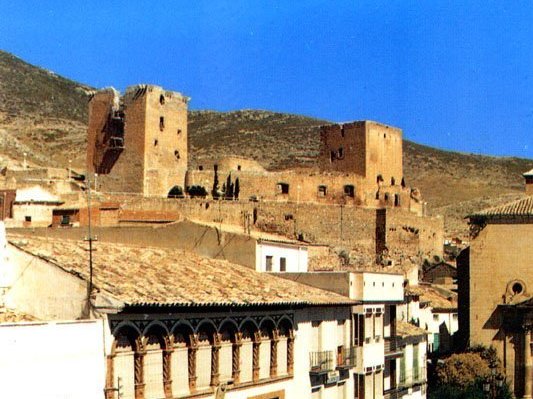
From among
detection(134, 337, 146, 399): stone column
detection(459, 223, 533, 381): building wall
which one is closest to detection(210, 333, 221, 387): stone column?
detection(134, 337, 146, 399): stone column

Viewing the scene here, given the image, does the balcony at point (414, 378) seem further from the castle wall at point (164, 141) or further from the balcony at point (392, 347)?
the castle wall at point (164, 141)

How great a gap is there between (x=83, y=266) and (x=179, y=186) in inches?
1598

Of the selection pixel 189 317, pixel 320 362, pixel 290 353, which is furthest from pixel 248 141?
pixel 189 317

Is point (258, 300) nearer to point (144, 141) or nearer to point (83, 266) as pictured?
point (83, 266)

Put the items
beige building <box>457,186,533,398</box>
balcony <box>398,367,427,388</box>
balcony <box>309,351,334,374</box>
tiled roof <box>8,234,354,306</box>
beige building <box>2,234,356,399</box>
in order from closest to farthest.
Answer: beige building <box>2,234,356,399</box> → tiled roof <box>8,234,354,306</box> → balcony <box>309,351,334,374</box> → balcony <box>398,367,427,388</box> → beige building <box>457,186,533,398</box>

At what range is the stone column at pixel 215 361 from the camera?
66.5 feet

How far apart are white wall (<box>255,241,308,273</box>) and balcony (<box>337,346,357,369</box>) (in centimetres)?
295

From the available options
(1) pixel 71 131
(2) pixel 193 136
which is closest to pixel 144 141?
(1) pixel 71 131

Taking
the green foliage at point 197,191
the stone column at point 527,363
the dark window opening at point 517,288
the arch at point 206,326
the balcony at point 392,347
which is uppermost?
the green foliage at point 197,191

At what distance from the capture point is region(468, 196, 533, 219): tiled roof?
142 feet

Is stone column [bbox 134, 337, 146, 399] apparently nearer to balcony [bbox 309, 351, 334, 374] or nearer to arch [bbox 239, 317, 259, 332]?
arch [bbox 239, 317, 259, 332]

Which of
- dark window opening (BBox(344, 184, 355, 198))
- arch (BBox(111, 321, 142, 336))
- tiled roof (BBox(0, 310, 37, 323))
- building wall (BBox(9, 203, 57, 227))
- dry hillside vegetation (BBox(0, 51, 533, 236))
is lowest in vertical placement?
arch (BBox(111, 321, 142, 336))

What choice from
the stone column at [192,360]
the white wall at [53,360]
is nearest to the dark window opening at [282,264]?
the stone column at [192,360]

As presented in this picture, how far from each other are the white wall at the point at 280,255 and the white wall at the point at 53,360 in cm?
1030
